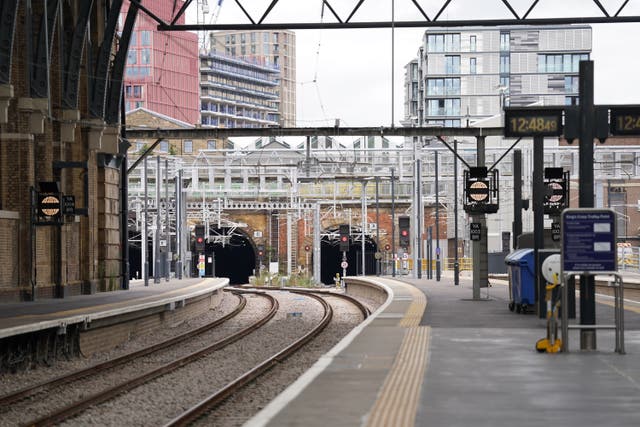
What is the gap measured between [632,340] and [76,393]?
8.45m

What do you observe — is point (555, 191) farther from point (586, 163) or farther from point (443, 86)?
point (443, 86)

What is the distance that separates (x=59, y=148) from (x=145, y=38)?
378 ft

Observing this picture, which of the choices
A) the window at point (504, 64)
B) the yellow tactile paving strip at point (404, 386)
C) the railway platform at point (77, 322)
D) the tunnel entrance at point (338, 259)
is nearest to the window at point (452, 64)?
the window at point (504, 64)

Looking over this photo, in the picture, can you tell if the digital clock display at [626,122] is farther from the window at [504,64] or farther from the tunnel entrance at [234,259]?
the window at [504,64]

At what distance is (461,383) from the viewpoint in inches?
538

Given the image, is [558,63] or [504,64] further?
[558,63]

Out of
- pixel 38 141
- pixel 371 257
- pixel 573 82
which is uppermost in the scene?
pixel 573 82

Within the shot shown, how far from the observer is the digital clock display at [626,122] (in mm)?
17594

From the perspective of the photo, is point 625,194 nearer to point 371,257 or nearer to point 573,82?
point 371,257

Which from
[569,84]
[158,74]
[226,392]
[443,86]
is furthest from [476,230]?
[158,74]

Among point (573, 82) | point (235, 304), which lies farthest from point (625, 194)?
→ point (235, 304)

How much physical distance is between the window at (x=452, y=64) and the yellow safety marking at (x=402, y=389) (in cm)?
10808

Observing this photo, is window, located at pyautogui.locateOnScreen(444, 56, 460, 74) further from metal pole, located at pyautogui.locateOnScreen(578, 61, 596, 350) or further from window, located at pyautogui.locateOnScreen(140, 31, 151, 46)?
metal pole, located at pyautogui.locateOnScreen(578, 61, 596, 350)

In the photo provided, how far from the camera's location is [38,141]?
36281mm
